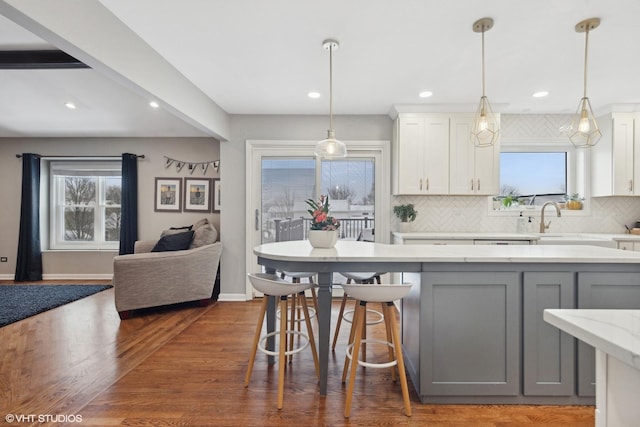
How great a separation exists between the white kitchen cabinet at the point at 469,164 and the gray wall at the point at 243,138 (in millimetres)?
830

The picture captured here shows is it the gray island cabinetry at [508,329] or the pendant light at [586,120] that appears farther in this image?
the pendant light at [586,120]

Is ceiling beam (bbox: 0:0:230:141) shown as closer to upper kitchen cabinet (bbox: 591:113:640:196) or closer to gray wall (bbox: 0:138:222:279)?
gray wall (bbox: 0:138:222:279)

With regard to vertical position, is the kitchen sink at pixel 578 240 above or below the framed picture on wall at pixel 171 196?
below

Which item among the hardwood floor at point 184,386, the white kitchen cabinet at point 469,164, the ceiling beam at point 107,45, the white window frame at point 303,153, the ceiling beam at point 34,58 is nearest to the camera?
the ceiling beam at point 107,45

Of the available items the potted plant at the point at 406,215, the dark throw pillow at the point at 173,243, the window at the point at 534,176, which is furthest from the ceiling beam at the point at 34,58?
the window at the point at 534,176

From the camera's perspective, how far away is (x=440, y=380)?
1938 millimetres

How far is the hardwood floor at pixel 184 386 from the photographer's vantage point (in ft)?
5.98

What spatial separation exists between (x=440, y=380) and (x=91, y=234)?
19.7ft

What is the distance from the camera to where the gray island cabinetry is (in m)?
1.91

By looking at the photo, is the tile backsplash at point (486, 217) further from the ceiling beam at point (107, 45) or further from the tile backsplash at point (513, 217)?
the ceiling beam at point (107, 45)

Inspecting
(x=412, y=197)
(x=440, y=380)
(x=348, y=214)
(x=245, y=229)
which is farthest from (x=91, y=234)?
(x=440, y=380)

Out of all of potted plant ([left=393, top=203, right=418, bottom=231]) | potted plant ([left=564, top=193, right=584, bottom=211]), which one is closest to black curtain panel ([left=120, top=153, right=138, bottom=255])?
potted plant ([left=393, top=203, right=418, bottom=231])

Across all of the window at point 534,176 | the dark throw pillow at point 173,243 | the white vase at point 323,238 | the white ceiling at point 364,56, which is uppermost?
the white ceiling at point 364,56

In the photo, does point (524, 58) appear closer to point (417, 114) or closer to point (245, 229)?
point (417, 114)
